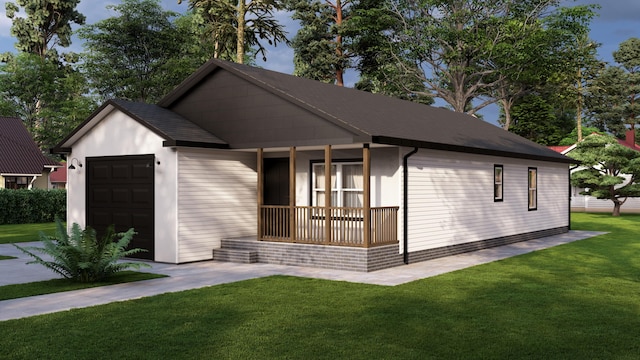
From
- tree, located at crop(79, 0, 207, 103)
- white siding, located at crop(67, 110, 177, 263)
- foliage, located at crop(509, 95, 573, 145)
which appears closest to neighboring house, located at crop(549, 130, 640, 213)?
foliage, located at crop(509, 95, 573, 145)

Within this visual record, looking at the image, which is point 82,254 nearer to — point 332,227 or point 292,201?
point 292,201

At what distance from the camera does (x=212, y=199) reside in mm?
15414

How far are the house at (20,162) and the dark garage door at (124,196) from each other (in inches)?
895

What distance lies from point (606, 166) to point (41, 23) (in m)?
46.3

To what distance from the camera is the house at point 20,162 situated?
36.8 m

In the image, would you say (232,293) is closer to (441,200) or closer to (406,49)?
(441,200)

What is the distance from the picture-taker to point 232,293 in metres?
10.3

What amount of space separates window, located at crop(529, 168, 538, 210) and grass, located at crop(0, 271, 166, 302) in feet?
44.9

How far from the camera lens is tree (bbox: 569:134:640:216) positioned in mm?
33125

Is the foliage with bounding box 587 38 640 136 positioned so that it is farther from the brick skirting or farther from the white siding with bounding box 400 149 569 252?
the brick skirting

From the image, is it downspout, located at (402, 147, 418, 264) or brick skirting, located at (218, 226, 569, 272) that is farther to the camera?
downspout, located at (402, 147, 418, 264)

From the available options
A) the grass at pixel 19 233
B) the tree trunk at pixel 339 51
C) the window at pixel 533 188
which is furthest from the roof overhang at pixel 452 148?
the tree trunk at pixel 339 51

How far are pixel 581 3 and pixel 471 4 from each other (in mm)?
6647

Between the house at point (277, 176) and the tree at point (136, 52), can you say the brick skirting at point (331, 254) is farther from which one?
the tree at point (136, 52)
